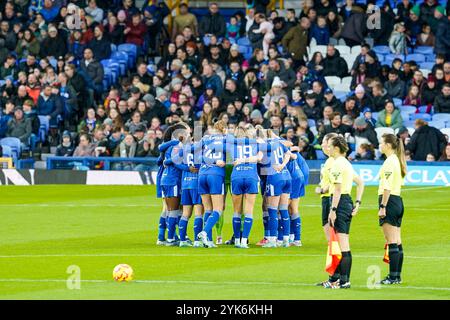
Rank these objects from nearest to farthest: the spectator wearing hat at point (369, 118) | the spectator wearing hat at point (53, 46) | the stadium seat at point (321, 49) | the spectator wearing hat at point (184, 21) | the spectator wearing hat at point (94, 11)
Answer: the spectator wearing hat at point (369, 118) → the stadium seat at point (321, 49) → the spectator wearing hat at point (184, 21) → the spectator wearing hat at point (53, 46) → the spectator wearing hat at point (94, 11)

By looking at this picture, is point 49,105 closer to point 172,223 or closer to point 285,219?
point 172,223

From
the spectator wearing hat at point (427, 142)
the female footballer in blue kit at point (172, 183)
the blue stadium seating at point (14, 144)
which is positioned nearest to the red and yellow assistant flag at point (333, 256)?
the female footballer in blue kit at point (172, 183)

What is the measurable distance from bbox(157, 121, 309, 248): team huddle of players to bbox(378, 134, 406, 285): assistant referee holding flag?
4.35 metres

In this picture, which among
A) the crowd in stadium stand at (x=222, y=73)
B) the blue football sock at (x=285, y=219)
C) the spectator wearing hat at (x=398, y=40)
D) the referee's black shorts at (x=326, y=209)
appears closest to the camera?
the referee's black shorts at (x=326, y=209)

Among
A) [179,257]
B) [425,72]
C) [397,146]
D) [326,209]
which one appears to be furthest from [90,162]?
[397,146]

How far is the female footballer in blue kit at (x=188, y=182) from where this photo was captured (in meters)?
20.8

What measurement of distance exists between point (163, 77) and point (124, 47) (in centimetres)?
Result: 290

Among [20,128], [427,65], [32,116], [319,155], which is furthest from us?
[427,65]

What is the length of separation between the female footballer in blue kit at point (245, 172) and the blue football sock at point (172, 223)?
1.18 m

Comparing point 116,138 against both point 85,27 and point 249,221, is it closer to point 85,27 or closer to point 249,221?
point 85,27

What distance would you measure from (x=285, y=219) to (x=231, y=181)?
118cm

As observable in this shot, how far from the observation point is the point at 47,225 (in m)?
24.8

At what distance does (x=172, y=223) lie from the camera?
2130 cm

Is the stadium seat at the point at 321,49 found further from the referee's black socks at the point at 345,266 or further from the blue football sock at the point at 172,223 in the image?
the referee's black socks at the point at 345,266
